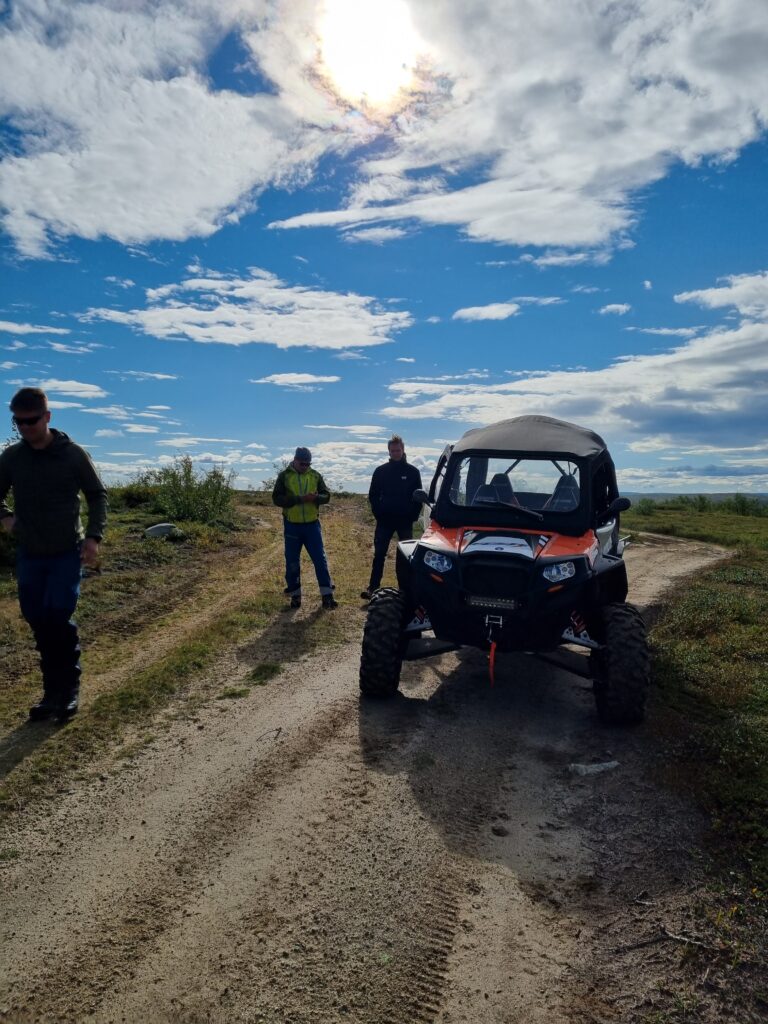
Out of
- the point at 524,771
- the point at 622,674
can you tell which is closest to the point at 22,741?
the point at 524,771

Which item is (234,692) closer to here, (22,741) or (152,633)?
(22,741)

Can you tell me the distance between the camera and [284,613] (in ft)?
31.0

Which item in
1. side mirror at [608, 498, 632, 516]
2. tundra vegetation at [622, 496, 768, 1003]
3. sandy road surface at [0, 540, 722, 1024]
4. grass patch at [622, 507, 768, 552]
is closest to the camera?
sandy road surface at [0, 540, 722, 1024]

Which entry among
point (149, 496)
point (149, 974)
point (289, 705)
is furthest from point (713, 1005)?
point (149, 496)

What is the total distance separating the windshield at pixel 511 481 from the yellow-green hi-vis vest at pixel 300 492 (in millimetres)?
3231

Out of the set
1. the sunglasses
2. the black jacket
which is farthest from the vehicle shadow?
the black jacket

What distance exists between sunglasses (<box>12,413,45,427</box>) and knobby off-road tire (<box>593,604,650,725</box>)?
470cm

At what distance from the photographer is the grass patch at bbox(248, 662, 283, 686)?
22.1 feet

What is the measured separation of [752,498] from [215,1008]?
39.4m

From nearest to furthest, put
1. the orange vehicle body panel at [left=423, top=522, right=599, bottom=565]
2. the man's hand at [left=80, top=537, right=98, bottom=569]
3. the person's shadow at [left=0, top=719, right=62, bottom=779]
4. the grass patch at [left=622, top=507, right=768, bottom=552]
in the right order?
the person's shadow at [left=0, top=719, right=62, bottom=779] < the man's hand at [left=80, top=537, right=98, bottom=569] < the orange vehicle body panel at [left=423, top=522, right=599, bottom=565] < the grass patch at [left=622, top=507, right=768, bottom=552]

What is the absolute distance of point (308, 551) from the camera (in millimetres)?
9852

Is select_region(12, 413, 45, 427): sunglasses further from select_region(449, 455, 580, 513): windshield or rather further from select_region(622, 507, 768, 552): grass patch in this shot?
select_region(622, 507, 768, 552): grass patch

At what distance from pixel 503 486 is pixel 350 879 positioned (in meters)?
4.44

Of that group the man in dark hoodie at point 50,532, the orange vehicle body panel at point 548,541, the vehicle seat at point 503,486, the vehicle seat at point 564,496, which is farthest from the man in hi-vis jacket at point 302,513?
the man in dark hoodie at point 50,532
